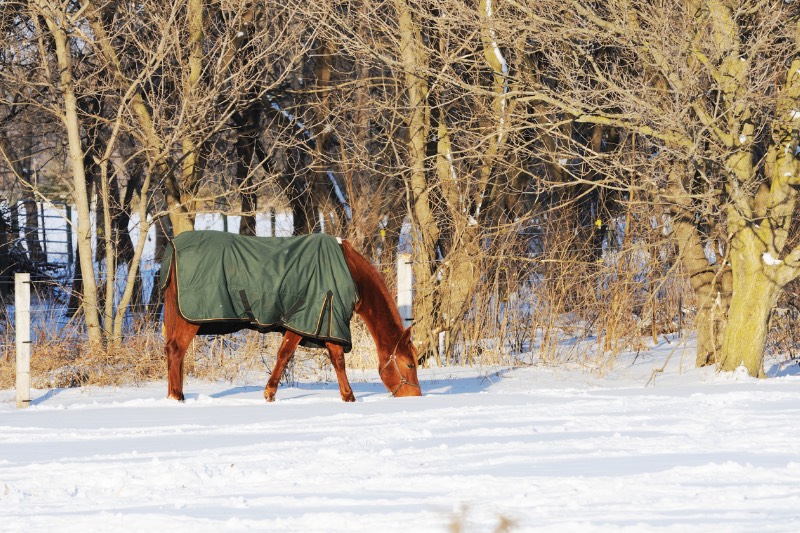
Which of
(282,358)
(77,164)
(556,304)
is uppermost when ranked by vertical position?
(77,164)

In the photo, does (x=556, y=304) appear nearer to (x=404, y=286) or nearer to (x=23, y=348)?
(x=404, y=286)

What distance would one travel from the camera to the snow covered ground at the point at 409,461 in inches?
201

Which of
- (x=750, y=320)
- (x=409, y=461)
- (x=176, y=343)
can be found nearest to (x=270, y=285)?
(x=176, y=343)

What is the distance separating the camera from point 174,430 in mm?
8062

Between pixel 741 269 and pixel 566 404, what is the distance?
308 centimetres

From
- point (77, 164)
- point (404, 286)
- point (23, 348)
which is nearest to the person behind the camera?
point (23, 348)

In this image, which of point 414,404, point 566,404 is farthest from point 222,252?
point 566,404

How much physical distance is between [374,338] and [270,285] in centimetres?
103

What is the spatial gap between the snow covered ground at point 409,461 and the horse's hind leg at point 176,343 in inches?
7.2

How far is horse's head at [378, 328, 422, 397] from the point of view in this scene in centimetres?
1008

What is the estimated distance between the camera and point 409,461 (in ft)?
21.8

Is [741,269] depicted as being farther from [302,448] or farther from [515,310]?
[302,448]

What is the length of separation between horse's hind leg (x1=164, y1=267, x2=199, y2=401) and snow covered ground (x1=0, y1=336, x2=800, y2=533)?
0.18 meters

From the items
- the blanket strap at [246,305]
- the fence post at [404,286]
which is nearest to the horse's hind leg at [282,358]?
the blanket strap at [246,305]
